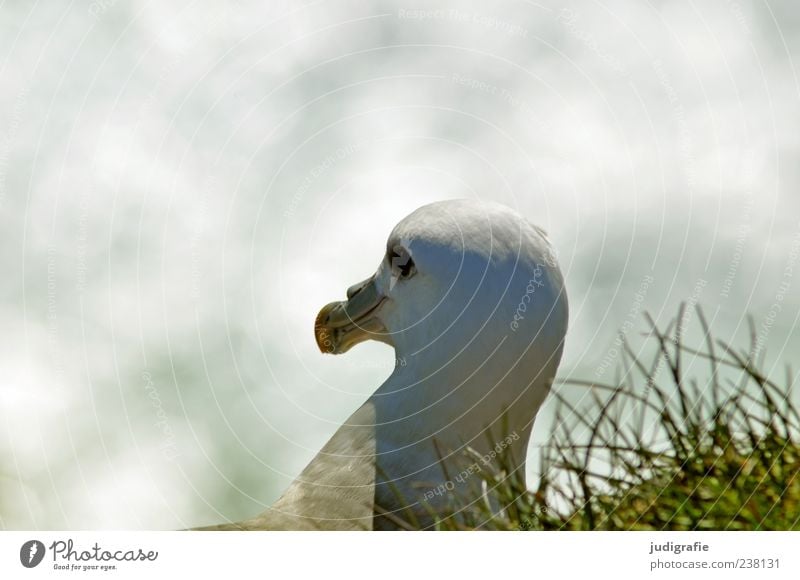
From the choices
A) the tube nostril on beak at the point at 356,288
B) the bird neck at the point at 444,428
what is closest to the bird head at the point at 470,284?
the bird neck at the point at 444,428

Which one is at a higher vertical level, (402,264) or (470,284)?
(402,264)

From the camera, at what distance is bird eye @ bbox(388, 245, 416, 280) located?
7418 millimetres

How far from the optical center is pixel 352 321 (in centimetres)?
796

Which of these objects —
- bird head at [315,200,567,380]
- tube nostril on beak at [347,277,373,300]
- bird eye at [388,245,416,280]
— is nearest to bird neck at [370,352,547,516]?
bird head at [315,200,567,380]

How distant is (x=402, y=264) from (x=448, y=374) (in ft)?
2.75

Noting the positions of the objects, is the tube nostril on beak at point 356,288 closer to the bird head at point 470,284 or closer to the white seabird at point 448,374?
the bird head at point 470,284

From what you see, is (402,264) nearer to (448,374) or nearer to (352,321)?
(352,321)

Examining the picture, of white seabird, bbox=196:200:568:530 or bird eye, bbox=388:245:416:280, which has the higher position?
bird eye, bbox=388:245:416:280

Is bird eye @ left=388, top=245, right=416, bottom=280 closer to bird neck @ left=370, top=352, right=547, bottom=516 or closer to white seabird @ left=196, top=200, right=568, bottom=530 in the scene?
white seabird @ left=196, top=200, right=568, bottom=530

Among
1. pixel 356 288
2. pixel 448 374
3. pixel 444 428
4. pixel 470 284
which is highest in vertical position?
pixel 356 288

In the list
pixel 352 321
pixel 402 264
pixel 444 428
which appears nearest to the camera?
pixel 444 428

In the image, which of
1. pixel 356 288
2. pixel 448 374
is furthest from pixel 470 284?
pixel 356 288

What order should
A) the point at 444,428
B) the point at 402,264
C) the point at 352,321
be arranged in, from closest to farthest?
the point at 444,428, the point at 402,264, the point at 352,321
